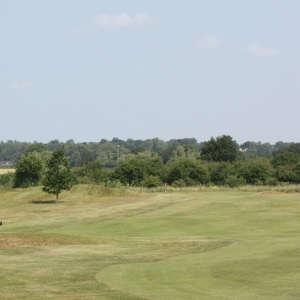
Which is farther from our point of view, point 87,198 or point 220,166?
point 220,166

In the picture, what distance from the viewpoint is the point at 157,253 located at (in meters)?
28.3

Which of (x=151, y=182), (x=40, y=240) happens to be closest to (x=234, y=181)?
(x=151, y=182)

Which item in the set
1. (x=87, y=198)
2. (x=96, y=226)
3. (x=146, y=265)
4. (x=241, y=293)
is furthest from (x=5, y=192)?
(x=241, y=293)

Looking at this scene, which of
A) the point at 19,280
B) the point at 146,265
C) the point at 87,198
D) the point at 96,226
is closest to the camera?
the point at 19,280

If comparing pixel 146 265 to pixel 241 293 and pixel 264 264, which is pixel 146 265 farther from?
pixel 241 293

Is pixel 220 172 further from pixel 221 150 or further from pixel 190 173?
pixel 221 150

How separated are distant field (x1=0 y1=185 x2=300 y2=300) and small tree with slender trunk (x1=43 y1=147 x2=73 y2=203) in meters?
9.07

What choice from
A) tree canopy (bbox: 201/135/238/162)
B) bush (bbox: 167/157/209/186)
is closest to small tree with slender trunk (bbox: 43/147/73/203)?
bush (bbox: 167/157/209/186)

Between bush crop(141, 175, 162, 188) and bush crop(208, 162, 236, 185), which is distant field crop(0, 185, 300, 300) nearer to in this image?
bush crop(141, 175, 162, 188)

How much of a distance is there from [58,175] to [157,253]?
44.4 meters

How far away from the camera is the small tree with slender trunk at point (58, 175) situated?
2822 inches

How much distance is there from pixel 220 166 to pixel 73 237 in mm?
84765

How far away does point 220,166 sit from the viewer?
389 ft

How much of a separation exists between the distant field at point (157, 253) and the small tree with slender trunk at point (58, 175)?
29.7 feet
